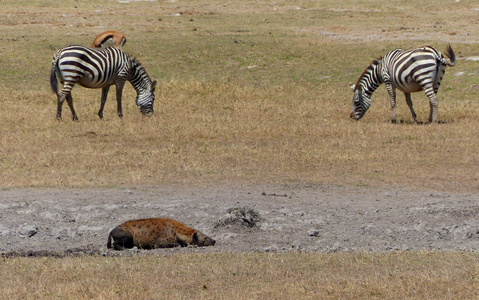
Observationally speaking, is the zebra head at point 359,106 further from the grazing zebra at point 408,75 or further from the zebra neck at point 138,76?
the zebra neck at point 138,76

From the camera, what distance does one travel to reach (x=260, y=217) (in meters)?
8.71

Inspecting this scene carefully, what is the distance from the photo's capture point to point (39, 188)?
1044 cm

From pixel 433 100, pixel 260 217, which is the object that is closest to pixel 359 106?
pixel 433 100

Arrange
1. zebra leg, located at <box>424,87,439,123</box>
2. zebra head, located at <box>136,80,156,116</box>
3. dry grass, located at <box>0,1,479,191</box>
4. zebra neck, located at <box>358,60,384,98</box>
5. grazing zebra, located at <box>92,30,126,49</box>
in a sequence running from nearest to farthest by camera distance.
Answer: dry grass, located at <box>0,1,479,191</box>, zebra leg, located at <box>424,87,439,123</box>, zebra head, located at <box>136,80,156,116</box>, zebra neck, located at <box>358,60,384,98</box>, grazing zebra, located at <box>92,30,126,49</box>

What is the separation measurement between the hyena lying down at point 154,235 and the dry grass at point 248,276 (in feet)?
1.90

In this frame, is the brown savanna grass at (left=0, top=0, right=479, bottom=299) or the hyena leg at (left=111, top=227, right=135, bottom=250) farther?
the hyena leg at (left=111, top=227, right=135, bottom=250)

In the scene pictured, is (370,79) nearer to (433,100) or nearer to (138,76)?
(433,100)

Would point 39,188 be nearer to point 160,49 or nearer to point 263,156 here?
point 263,156

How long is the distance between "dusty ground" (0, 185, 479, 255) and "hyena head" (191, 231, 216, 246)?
4.9 inches

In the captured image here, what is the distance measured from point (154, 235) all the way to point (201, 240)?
1.91 feet

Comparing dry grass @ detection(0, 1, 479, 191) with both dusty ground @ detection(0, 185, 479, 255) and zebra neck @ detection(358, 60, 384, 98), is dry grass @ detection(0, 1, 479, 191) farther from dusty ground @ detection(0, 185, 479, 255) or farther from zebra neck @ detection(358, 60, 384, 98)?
dusty ground @ detection(0, 185, 479, 255)

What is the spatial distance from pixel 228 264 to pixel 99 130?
9.35 meters

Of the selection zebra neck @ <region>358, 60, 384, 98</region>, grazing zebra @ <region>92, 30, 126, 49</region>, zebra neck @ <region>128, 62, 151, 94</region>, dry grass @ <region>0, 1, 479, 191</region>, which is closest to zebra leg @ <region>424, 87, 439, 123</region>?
dry grass @ <region>0, 1, 479, 191</region>

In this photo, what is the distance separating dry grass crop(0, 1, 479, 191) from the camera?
464 inches
